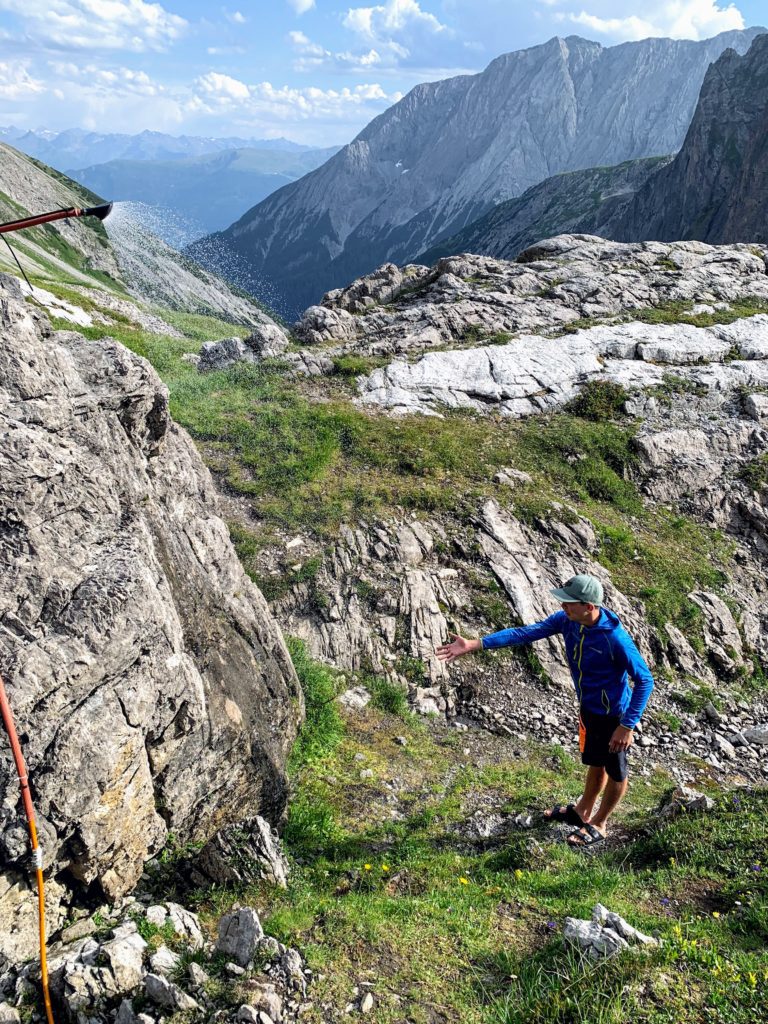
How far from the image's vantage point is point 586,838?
26.1 ft

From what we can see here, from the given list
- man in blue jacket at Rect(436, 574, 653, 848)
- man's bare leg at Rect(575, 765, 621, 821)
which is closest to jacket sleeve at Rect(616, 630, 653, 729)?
man in blue jacket at Rect(436, 574, 653, 848)

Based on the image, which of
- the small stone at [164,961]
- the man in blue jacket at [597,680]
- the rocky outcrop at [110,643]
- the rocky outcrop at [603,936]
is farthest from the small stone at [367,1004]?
the man in blue jacket at [597,680]

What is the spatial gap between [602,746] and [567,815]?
1.34 meters

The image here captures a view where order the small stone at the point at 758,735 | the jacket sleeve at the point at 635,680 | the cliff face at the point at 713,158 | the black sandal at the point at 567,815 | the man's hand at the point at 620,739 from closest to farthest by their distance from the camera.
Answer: the jacket sleeve at the point at 635,680 < the man's hand at the point at 620,739 < the black sandal at the point at 567,815 < the small stone at the point at 758,735 < the cliff face at the point at 713,158

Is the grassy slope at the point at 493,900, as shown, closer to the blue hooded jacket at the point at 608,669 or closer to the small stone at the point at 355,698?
the small stone at the point at 355,698

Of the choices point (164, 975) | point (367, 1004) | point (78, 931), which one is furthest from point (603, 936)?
point (78, 931)

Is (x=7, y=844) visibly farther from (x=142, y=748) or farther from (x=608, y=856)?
(x=608, y=856)

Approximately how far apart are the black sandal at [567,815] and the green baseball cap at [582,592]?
3.32m

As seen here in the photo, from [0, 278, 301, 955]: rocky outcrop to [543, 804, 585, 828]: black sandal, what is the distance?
3.82 m

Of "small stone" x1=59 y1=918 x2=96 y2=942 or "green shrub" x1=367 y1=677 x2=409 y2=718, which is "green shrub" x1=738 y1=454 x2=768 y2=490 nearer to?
"green shrub" x1=367 y1=677 x2=409 y2=718

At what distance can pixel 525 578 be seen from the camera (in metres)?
15.3

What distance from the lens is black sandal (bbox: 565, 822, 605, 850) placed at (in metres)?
7.88

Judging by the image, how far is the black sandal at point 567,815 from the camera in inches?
328

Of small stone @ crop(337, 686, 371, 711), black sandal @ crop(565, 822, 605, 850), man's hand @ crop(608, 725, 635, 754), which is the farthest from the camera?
small stone @ crop(337, 686, 371, 711)
